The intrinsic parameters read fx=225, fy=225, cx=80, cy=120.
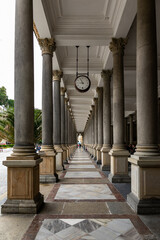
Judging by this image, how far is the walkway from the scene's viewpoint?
4363mm

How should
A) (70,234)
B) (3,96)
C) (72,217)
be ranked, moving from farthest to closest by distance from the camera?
(3,96) → (72,217) → (70,234)

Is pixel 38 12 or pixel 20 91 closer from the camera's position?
pixel 20 91

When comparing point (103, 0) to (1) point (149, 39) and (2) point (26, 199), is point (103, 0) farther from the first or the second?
(2) point (26, 199)

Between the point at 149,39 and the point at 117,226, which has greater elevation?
the point at 149,39

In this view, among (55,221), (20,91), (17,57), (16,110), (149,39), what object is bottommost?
(55,221)

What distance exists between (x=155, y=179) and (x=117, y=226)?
1694 mm

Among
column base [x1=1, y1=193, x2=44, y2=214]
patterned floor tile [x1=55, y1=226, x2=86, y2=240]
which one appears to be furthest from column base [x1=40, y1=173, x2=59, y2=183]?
patterned floor tile [x1=55, y1=226, x2=86, y2=240]

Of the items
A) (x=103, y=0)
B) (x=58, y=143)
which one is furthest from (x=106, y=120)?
(x=103, y=0)

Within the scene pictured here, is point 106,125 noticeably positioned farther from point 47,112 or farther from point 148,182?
point 148,182

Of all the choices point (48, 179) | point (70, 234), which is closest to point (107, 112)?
point (48, 179)

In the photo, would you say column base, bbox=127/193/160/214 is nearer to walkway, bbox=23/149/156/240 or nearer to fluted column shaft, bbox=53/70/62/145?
walkway, bbox=23/149/156/240

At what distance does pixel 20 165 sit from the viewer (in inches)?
228

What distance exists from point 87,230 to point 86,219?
627 millimetres

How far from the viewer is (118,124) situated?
33.9ft
